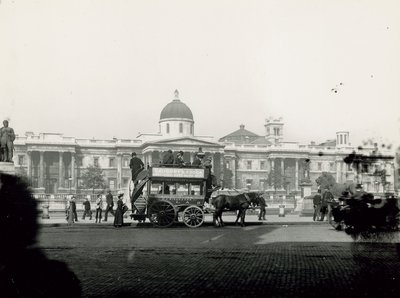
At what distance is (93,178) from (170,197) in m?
69.8

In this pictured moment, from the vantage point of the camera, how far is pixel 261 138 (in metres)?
117

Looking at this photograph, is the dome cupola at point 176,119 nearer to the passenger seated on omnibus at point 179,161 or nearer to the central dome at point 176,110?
the central dome at point 176,110

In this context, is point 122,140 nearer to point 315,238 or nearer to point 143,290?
point 315,238

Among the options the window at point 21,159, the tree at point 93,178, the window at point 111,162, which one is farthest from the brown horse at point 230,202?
the window at point 111,162

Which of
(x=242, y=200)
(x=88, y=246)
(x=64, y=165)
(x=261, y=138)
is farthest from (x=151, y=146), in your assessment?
(x=88, y=246)

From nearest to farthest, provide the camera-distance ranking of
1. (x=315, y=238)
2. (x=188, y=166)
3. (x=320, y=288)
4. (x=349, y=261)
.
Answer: (x=320, y=288) < (x=349, y=261) < (x=315, y=238) < (x=188, y=166)

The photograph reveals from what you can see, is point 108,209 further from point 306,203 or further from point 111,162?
point 111,162

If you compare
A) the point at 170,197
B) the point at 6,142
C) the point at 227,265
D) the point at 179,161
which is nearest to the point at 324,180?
the point at 179,161

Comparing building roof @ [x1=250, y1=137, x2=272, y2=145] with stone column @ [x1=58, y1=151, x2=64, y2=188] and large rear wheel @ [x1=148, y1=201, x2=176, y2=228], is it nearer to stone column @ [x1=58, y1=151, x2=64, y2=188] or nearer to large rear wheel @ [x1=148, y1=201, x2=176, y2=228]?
stone column @ [x1=58, y1=151, x2=64, y2=188]

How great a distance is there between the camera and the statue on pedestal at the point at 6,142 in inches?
786

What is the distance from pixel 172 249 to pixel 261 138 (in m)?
105

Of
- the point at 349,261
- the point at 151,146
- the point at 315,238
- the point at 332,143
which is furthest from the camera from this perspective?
the point at 332,143

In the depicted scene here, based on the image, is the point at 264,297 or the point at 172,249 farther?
the point at 172,249

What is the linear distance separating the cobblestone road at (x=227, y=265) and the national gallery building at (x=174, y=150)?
71153 mm
